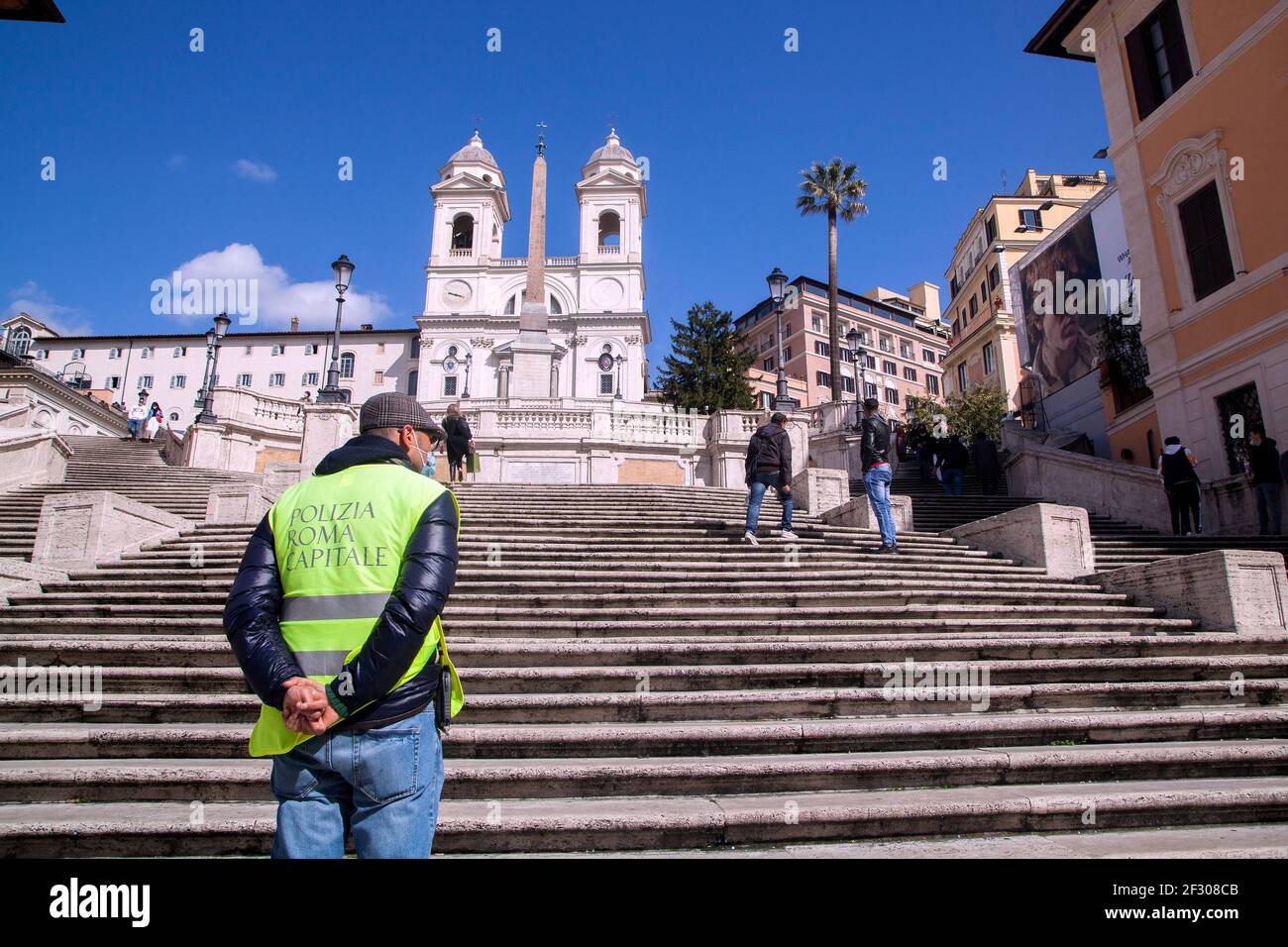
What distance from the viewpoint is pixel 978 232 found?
5353 centimetres

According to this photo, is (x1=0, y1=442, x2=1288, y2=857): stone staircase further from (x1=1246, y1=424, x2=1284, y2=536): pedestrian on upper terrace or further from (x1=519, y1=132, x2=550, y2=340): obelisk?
(x1=519, y1=132, x2=550, y2=340): obelisk

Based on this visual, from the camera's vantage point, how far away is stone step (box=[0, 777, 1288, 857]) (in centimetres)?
380

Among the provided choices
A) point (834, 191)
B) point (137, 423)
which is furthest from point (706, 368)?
point (137, 423)

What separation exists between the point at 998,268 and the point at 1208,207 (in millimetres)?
33054

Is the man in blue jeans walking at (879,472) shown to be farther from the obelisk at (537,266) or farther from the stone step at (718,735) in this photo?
the obelisk at (537,266)

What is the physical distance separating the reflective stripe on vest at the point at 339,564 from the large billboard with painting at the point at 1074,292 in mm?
26733

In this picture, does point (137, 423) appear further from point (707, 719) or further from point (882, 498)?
point (707, 719)

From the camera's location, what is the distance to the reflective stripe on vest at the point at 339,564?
2346mm

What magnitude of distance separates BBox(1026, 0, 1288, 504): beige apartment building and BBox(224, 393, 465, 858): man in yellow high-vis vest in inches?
634

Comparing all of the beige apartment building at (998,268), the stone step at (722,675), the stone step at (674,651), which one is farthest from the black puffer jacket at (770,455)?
the beige apartment building at (998,268)

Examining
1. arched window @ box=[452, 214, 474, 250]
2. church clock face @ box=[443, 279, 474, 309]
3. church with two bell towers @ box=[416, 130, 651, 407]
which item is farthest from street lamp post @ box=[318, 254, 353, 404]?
arched window @ box=[452, 214, 474, 250]
